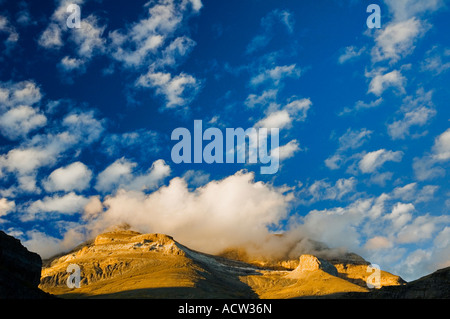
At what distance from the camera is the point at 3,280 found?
146 meters

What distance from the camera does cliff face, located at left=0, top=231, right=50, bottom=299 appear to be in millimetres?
147125

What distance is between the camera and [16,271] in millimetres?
185250

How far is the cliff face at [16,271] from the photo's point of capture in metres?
147
